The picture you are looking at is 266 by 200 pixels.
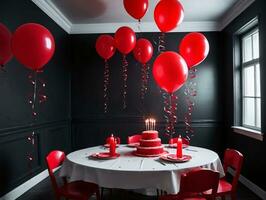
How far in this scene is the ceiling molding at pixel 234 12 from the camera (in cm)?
372

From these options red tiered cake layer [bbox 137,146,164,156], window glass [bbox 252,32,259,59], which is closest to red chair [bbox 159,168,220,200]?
red tiered cake layer [bbox 137,146,164,156]

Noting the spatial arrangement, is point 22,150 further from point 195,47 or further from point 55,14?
point 195,47

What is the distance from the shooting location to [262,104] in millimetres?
3227

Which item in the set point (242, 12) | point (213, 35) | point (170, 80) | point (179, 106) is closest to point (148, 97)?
point (179, 106)

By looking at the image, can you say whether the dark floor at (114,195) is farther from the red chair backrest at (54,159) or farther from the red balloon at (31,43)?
the red balloon at (31,43)

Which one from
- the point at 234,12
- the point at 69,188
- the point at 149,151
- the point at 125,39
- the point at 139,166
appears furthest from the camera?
the point at 234,12

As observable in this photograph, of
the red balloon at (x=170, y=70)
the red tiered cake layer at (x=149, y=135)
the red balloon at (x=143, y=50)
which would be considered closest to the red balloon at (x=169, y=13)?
the red balloon at (x=170, y=70)

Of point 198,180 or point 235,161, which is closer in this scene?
point 198,180

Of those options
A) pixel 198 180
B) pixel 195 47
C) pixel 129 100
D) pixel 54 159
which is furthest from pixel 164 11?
pixel 129 100

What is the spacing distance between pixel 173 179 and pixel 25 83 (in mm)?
2500

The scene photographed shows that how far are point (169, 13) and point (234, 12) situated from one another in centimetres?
212

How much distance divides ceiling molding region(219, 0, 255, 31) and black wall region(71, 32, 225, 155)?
10.7 inches

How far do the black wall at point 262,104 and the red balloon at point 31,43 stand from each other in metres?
2.66

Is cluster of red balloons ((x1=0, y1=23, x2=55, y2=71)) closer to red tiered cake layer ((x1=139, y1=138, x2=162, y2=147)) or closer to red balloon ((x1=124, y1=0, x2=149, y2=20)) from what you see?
red balloon ((x1=124, y1=0, x2=149, y2=20))
